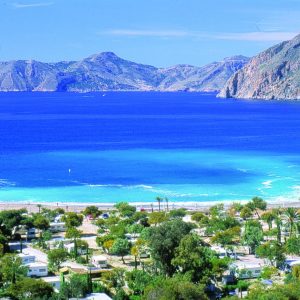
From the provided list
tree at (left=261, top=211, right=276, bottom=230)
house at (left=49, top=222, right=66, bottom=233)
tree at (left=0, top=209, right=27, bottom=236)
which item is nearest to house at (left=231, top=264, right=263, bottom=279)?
tree at (left=261, top=211, right=276, bottom=230)

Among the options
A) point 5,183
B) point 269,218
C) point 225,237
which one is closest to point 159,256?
point 225,237

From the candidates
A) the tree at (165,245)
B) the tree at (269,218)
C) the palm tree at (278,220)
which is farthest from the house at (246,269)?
the tree at (269,218)

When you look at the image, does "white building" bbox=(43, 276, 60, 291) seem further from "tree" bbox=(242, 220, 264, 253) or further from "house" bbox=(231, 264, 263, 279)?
"tree" bbox=(242, 220, 264, 253)

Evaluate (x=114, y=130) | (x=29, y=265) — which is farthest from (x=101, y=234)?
(x=114, y=130)

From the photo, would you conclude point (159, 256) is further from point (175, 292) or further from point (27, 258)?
point (27, 258)

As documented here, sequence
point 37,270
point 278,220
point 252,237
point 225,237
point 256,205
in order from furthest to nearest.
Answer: point 256,205
point 278,220
point 225,237
point 252,237
point 37,270

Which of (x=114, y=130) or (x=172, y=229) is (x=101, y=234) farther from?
(x=114, y=130)
